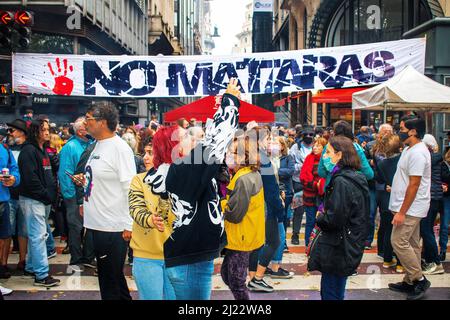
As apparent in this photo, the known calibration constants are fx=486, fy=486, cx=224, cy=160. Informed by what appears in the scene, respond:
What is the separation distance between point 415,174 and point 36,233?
481cm

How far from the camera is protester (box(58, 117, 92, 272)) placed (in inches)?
286

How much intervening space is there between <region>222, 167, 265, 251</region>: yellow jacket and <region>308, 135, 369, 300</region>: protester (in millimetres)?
836

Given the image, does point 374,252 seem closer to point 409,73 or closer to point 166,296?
point 409,73

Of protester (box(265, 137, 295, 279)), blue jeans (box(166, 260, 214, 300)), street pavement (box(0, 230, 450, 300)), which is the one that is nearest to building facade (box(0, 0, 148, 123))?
protester (box(265, 137, 295, 279))

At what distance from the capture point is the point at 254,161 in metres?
5.19

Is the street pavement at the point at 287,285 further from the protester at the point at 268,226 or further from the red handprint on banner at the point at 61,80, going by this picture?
the red handprint on banner at the point at 61,80

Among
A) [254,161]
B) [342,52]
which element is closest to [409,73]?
[342,52]

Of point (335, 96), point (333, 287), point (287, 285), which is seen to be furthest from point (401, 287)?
point (335, 96)

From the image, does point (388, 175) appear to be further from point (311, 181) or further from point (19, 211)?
point (19, 211)

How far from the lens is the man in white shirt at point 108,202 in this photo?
177 inches

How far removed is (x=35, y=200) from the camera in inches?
252

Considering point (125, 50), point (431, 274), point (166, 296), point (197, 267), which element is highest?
point (125, 50)

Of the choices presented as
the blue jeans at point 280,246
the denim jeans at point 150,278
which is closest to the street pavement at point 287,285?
the blue jeans at point 280,246

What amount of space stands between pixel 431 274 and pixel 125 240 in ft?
15.2
